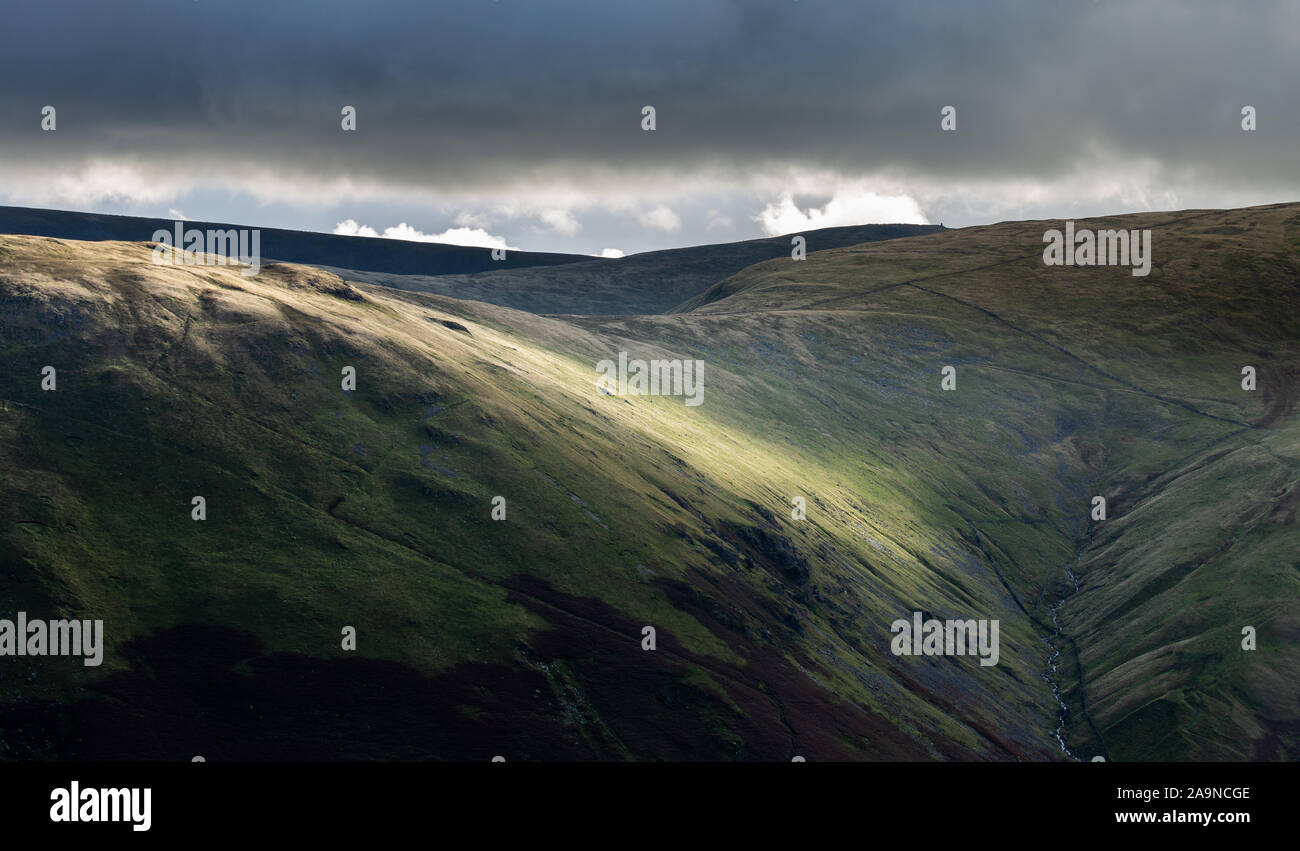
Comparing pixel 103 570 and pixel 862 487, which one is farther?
pixel 862 487

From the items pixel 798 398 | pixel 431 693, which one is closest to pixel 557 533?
pixel 431 693

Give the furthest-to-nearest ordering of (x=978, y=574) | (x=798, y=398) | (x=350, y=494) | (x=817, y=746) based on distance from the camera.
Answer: (x=798, y=398)
(x=978, y=574)
(x=350, y=494)
(x=817, y=746)

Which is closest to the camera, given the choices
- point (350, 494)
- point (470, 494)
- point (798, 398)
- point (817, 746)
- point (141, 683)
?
point (141, 683)

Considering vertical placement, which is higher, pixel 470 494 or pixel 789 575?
pixel 470 494

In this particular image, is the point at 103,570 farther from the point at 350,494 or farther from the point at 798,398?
the point at 798,398

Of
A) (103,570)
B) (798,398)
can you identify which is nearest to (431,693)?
(103,570)
